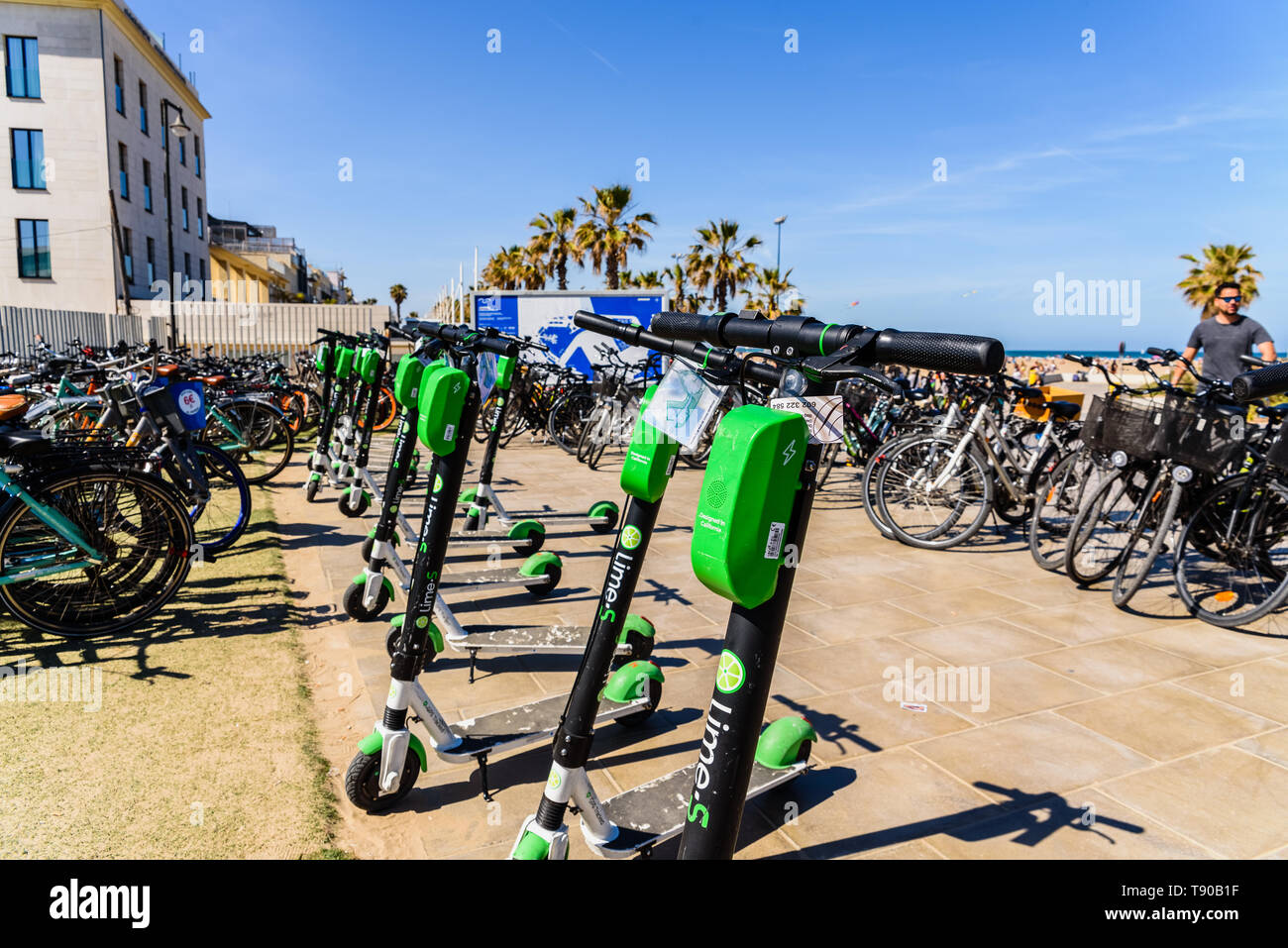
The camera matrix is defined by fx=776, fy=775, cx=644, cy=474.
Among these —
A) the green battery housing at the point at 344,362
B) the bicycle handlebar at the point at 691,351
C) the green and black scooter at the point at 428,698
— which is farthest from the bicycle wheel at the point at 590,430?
the bicycle handlebar at the point at 691,351

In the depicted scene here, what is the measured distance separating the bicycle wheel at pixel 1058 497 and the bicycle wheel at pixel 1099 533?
10.0 inches

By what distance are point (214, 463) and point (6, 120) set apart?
29674mm

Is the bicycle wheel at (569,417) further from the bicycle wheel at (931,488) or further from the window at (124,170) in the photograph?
the window at (124,170)

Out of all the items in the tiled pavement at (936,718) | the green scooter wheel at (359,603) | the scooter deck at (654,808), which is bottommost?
the tiled pavement at (936,718)

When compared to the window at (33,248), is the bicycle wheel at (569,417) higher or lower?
lower

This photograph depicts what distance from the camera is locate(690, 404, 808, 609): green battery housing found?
1.40 metres

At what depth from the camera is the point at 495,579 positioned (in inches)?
181

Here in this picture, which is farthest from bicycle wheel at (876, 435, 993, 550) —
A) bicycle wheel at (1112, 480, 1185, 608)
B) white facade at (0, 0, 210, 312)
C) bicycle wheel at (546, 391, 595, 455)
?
white facade at (0, 0, 210, 312)

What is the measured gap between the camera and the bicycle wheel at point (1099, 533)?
487cm

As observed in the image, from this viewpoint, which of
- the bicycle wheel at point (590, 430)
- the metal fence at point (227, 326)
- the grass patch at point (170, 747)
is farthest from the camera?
the metal fence at point (227, 326)
